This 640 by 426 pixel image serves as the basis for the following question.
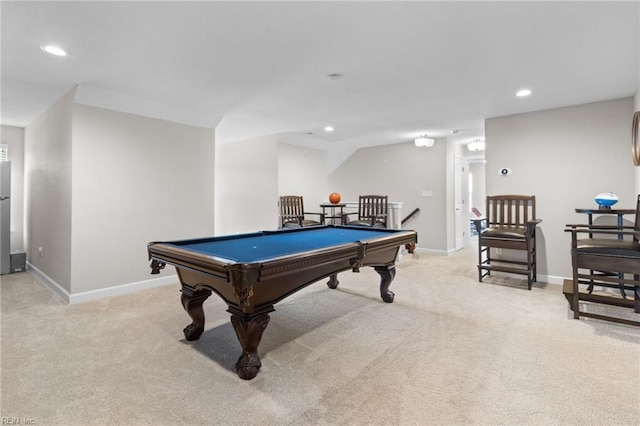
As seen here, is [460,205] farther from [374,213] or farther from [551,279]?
[551,279]

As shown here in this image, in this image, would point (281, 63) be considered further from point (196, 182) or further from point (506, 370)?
point (506, 370)

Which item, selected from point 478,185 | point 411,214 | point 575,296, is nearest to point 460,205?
point 411,214

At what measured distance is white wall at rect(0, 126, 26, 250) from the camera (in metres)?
4.91

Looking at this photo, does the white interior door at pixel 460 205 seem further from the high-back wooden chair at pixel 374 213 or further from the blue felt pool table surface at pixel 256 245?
the blue felt pool table surface at pixel 256 245

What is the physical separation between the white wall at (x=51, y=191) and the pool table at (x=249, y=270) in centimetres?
192

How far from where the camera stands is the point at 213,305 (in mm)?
3227

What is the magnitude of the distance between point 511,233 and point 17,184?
718 centimetres

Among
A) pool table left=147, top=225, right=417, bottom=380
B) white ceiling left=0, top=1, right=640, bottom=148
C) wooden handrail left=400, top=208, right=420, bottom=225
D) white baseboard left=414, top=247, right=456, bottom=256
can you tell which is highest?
white ceiling left=0, top=1, right=640, bottom=148

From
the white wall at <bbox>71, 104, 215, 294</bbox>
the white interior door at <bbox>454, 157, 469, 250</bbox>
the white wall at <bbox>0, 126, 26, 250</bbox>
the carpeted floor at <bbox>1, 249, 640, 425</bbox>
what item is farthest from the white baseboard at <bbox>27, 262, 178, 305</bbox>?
the white interior door at <bbox>454, 157, 469, 250</bbox>

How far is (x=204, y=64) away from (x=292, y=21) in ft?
3.47

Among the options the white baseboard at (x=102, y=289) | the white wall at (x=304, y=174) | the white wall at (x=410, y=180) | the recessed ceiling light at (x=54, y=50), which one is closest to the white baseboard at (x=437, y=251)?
the white wall at (x=410, y=180)

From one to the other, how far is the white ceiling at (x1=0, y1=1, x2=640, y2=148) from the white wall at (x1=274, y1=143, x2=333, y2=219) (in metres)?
2.18

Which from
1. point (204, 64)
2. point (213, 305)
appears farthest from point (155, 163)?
point (213, 305)

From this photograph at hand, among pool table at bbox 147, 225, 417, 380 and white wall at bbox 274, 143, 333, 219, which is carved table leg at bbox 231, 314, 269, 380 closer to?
pool table at bbox 147, 225, 417, 380
